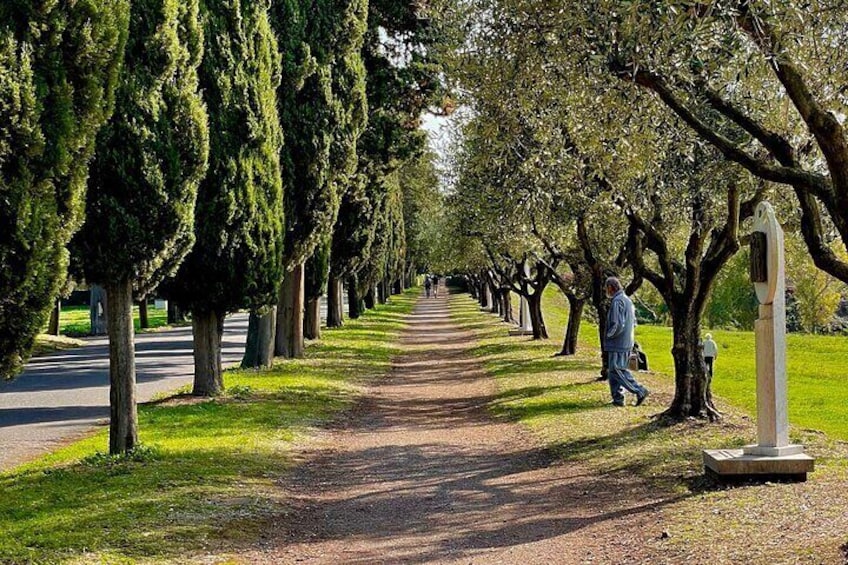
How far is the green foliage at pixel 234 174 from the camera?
1727 cm

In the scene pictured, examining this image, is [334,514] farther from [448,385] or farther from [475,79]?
[448,385]

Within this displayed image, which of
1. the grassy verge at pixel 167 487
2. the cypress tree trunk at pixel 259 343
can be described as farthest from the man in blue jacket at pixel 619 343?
the cypress tree trunk at pixel 259 343

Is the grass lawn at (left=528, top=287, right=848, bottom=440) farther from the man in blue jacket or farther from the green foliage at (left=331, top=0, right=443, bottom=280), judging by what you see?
the green foliage at (left=331, top=0, right=443, bottom=280)

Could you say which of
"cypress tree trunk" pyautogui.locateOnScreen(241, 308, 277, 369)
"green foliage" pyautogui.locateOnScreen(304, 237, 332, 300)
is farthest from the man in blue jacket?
"green foliage" pyautogui.locateOnScreen(304, 237, 332, 300)

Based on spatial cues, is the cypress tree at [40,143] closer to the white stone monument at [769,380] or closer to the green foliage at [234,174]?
the white stone monument at [769,380]

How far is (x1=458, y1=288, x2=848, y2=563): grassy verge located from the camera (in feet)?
25.6

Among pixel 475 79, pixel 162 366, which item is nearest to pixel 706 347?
pixel 475 79

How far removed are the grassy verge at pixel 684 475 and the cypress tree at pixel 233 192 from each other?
16.6 ft

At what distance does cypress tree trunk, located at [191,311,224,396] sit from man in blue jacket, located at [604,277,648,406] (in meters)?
6.93

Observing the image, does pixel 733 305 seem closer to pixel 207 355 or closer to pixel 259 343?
pixel 259 343

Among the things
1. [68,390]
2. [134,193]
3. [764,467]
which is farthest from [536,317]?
[764,467]

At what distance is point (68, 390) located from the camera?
71.2 ft

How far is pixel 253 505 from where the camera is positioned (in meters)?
10.0

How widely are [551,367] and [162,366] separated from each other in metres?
10.7
